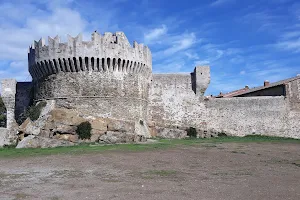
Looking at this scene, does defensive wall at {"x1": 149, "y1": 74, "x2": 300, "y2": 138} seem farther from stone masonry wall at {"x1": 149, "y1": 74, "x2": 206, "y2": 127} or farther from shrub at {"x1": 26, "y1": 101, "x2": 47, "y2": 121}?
shrub at {"x1": 26, "y1": 101, "x2": 47, "y2": 121}

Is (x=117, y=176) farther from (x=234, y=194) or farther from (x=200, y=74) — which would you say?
(x=200, y=74)

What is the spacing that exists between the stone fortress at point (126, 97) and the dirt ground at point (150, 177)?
8207 mm

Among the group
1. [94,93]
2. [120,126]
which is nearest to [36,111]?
[94,93]

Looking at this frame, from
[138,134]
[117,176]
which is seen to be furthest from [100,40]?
[117,176]

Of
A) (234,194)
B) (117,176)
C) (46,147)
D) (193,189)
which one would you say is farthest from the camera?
(46,147)

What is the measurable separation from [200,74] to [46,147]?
1368 centimetres

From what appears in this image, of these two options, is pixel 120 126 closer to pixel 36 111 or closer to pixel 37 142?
pixel 37 142

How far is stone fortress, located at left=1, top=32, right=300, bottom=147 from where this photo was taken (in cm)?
2192

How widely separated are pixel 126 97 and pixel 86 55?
158 inches

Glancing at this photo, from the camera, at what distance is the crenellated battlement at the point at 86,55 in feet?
71.7

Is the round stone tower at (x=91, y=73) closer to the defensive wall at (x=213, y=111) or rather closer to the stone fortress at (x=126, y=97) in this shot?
the stone fortress at (x=126, y=97)

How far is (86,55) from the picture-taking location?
21781 millimetres

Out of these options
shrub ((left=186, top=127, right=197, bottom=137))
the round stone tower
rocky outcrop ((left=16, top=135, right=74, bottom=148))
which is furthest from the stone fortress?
rocky outcrop ((left=16, top=135, right=74, bottom=148))

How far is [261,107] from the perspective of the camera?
2633 cm
